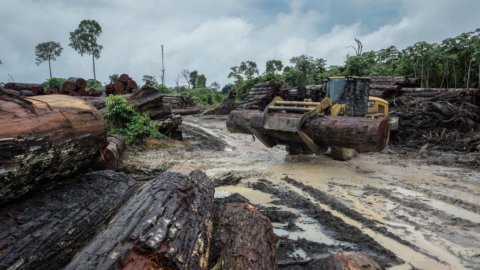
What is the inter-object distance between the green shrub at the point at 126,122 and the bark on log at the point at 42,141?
23.6 ft

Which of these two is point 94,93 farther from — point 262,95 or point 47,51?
point 47,51

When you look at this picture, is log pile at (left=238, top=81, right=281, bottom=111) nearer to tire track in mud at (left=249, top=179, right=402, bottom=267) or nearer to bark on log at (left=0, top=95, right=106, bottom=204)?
tire track in mud at (left=249, top=179, right=402, bottom=267)

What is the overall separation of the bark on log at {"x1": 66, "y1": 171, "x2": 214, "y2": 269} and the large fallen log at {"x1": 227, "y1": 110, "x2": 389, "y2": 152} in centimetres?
480

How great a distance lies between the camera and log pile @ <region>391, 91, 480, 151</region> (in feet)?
39.4

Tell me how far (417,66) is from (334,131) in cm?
1736

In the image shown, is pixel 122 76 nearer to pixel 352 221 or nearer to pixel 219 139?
pixel 219 139

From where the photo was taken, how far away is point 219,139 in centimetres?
1393

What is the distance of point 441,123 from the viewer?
13.2 m

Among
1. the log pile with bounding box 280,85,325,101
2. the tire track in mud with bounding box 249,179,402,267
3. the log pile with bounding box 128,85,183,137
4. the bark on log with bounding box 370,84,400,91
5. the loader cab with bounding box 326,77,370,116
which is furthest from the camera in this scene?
the log pile with bounding box 280,85,325,101

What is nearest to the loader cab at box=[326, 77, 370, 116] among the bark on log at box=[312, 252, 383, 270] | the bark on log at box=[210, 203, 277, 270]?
the bark on log at box=[210, 203, 277, 270]

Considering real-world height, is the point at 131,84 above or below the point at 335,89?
above

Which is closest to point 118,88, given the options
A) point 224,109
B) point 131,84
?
point 131,84

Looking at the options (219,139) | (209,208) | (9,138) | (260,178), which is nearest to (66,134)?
(9,138)

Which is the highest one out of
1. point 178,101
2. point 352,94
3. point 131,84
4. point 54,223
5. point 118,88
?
point 131,84
